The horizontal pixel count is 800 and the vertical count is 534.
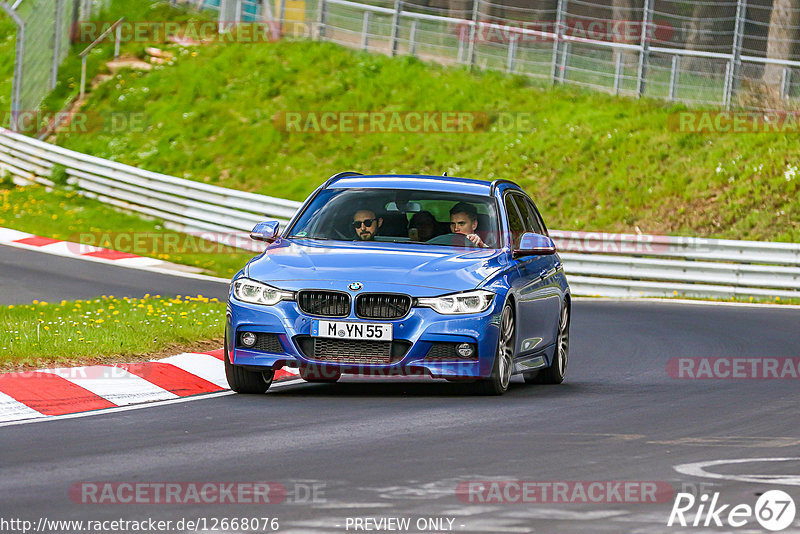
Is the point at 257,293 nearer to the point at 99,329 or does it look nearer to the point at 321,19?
the point at 99,329

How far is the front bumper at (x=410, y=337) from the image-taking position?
33.3ft

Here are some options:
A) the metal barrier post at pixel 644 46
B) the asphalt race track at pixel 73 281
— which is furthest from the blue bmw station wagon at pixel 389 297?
the metal barrier post at pixel 644 46

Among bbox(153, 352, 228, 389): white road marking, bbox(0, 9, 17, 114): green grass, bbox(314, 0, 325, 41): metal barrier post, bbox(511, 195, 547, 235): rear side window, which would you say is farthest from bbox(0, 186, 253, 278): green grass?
bbox(153, 352, 228, 389): white road marking

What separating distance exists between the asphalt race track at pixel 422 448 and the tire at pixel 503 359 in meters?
0.12

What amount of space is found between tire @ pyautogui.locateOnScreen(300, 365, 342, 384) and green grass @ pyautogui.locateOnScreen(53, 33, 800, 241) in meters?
17.4

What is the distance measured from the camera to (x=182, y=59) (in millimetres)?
40375

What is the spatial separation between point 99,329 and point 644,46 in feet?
73.7

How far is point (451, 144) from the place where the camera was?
34500 millimetres

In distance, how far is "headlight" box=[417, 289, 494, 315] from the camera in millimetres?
10211

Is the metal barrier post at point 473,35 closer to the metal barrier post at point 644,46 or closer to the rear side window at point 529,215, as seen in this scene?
the metal barrier post at point 644,46

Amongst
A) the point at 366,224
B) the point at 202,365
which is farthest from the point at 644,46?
the point at 202,365

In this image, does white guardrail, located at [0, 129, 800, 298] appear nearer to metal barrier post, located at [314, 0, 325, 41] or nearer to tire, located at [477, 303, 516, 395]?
metal barrier post, located at [314, 0, 325, 41]

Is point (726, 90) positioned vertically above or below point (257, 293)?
above

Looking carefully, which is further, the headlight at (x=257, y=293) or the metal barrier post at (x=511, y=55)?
the metal barrier post at (x=511, y=55)
